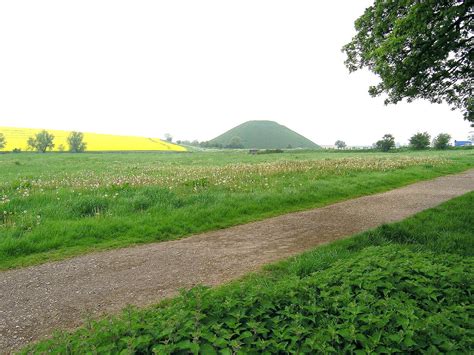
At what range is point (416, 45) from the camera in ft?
27.9

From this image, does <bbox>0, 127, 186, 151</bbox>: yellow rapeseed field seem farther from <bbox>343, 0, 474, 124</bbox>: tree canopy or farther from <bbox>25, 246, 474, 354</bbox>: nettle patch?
<bbox>25, 246, 474, 354</bbox>: nettle patch

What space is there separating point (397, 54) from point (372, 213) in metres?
5.60

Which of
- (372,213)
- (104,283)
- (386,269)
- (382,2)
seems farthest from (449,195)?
(104,283)

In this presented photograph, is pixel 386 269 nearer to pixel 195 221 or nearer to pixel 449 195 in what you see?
pixel 195 221

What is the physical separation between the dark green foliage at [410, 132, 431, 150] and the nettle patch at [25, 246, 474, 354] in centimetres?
8619

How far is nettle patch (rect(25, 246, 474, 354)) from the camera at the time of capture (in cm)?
265

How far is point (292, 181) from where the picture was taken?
15562 mm

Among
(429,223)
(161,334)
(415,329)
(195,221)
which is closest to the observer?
(161,334)

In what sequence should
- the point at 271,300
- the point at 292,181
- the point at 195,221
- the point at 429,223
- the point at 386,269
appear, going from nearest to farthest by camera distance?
the point at 271,300
the point at 386,269
the point at 429,223
the point at 195,221
the point at 292,181

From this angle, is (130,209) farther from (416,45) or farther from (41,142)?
(41,142)

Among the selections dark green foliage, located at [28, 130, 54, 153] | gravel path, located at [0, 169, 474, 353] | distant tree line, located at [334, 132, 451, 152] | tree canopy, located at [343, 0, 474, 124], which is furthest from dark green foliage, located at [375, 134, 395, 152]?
dark green foliage, located at [28, 130, 54, 153]

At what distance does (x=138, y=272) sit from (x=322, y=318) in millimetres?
4059

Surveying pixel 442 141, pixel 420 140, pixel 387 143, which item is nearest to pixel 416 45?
pixel 387 143

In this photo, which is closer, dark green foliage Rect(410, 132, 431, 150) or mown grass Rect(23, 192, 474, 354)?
mown grass Rect(23, 192, 474, 354)
